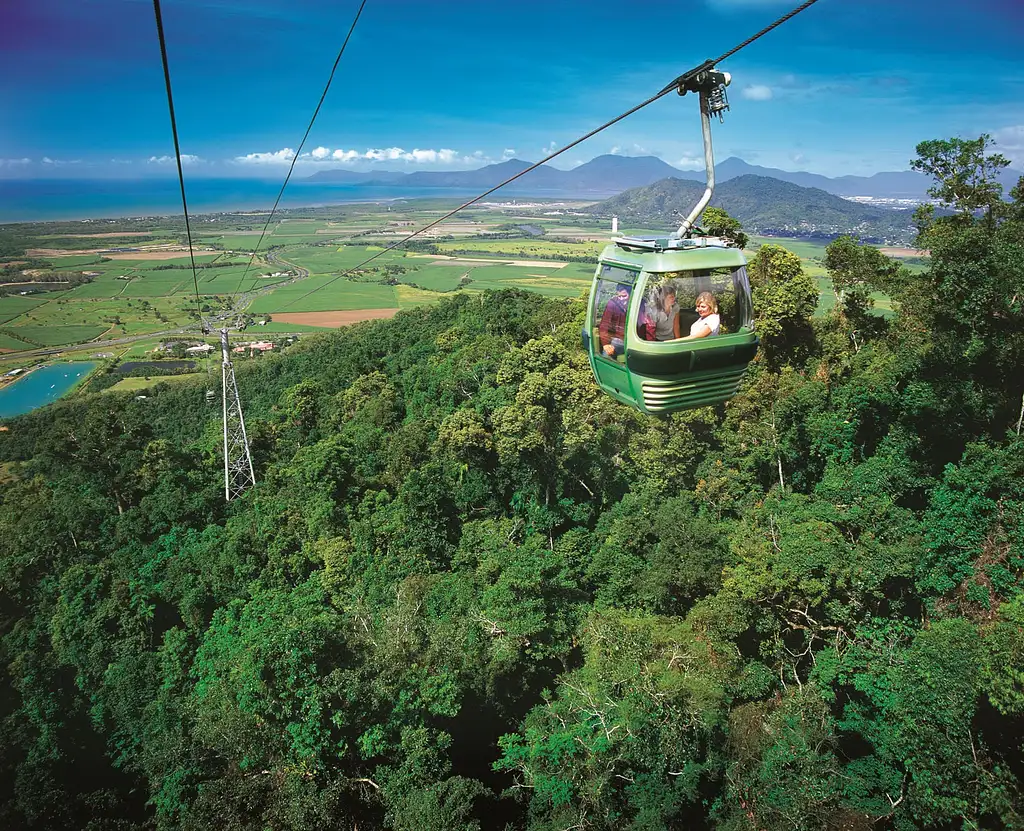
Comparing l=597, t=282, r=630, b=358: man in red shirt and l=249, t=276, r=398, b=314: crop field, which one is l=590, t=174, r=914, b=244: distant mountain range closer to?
l=249, t=276, r=398, b=314: crop field

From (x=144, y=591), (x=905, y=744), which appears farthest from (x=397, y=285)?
(x=905, y=744)

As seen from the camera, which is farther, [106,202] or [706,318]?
[106,202]

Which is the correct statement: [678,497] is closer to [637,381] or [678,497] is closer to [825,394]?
[825,394]

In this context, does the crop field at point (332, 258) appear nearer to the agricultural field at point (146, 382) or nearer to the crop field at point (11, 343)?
the agricultural field at point (146, 382)

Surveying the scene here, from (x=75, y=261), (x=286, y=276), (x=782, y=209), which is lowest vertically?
(x=286, y=276)

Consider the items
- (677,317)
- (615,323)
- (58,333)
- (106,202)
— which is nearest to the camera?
(677,317)

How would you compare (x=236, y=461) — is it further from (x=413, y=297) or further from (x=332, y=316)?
(x=413, y=297)

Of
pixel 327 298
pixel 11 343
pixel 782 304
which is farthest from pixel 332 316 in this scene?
pixel 782 304
